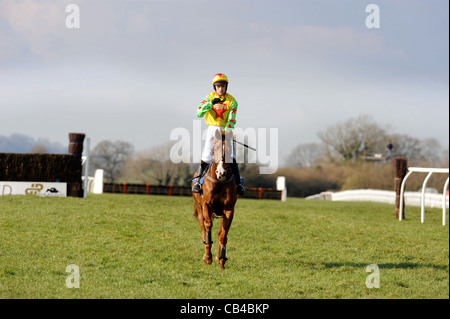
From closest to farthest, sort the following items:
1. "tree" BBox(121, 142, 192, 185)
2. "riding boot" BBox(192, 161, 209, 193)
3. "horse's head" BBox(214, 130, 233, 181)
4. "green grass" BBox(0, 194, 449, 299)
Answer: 1. "green grass" BBox(0, 194, 449, 299)
2. "horse's head" BBox(214, 130, 233, 181)
3. "riding boot" BBox(192, 161, 209, 193)
4. "tree" BBox(121, 142, 192, 185)

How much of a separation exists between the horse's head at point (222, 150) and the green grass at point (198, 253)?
1872mm

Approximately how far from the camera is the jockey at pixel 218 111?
31.8 ft

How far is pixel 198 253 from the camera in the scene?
11.2 m

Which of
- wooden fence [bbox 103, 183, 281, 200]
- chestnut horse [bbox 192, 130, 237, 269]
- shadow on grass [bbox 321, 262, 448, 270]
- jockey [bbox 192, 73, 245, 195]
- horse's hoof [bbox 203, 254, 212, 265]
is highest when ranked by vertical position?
jockey [bbox 192, 73, 245, 195]

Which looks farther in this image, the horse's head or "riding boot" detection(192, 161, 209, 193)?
"riding boot" detection(192, 161, 209, 193)

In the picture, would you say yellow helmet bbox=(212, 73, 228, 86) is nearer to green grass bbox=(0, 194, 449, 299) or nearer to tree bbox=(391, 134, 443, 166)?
green grass bbox=(0, 194, 449, 299)

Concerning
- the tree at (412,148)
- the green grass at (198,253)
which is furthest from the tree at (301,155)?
the green grass at (198,253)

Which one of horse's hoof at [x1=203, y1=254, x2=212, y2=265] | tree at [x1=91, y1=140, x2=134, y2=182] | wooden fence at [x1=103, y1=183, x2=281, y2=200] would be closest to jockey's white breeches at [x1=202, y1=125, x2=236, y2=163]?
horse's hoof at [x1=203, y1=254, x2=212, y2=265]

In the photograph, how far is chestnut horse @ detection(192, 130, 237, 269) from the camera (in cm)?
923

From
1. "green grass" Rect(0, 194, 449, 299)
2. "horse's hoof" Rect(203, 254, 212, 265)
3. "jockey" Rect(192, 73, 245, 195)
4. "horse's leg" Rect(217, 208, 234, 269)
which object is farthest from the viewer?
"horse's hoof" Rect(203, 254, 212, 265)

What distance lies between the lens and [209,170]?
9719mm

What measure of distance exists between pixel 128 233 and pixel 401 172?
9.79 meters
